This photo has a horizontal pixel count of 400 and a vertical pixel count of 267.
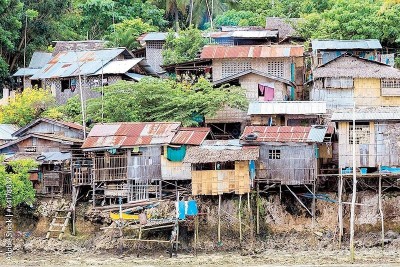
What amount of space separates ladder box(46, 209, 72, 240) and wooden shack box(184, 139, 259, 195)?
6239 millimetres

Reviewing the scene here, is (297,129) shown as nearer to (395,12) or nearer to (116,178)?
(116,178)

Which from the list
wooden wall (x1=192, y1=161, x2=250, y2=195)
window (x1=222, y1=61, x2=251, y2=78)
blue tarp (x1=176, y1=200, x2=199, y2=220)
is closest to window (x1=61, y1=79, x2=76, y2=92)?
window (x1=222, y1=61, x2=251, y2=78)

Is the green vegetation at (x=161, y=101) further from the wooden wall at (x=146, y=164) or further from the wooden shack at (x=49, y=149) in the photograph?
the wooden wall at (x=146, y=164)

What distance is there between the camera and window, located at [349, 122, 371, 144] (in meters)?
38.7

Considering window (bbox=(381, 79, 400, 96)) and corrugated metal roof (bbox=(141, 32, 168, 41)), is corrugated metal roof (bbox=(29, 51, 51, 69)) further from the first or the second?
window (bbox=(381, 79, 400, 96))

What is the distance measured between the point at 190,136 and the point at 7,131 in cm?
1136

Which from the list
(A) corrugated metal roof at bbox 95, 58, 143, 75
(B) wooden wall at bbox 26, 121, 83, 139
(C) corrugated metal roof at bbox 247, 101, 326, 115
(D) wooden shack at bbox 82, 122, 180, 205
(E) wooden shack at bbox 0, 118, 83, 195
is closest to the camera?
(D) wooden shack at bbox 82, 122, 180, 205

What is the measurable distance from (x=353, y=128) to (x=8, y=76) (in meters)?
25.9

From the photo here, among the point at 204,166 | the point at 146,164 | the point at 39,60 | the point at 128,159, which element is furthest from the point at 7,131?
the point at 204,166

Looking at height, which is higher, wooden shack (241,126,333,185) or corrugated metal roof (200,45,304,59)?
corrugated metal roof (200,45,304,59)

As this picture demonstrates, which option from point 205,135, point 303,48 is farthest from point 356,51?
point 205,135

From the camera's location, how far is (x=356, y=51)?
4741 cm

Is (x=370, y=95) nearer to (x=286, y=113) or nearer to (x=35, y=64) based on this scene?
(x=286, y=113)

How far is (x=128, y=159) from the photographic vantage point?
1593 inches
